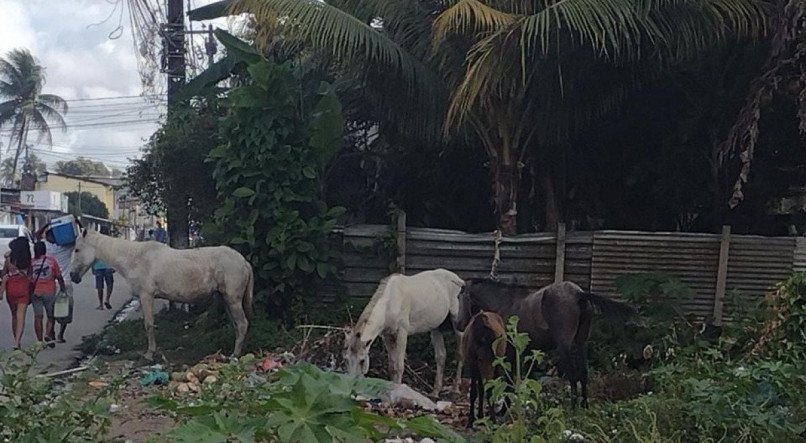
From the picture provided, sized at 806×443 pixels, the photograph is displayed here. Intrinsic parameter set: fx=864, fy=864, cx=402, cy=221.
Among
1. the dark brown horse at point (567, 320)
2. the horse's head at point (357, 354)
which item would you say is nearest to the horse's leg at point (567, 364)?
the dark brown horse at point (567, 320)

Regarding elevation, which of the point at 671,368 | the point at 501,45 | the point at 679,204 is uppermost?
the point at 501,45

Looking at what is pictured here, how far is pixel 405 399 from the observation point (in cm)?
787

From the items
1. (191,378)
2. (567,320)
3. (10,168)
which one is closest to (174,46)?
(191,378)

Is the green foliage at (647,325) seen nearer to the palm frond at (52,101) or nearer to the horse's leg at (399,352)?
the horse's leg at (399,352)

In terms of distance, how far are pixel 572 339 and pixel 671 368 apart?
914 millimetres

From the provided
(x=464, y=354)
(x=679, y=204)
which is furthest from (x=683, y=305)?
(x=464, y=354)

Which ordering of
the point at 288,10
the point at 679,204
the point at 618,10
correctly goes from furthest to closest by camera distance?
the point at 679,204, the point at 288,10, the point at 618,10

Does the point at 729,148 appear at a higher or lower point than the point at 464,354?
higher

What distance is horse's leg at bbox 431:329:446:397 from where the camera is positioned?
911 centimetres

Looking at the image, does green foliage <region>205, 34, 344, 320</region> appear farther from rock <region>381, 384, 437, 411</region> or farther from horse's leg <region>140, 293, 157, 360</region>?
rock <region>381, 384, 437, 411</region>

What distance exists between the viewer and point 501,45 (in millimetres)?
9289

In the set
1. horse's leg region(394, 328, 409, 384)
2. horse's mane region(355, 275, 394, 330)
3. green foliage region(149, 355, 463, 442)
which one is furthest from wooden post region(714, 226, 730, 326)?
green foliage region(149, 355, 463, 442)

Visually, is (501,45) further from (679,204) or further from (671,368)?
(679,204)

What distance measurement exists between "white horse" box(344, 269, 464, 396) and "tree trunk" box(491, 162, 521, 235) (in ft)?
6.38
